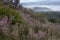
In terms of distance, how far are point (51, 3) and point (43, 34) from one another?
627 inches

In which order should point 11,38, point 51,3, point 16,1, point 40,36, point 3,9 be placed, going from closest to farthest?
point 11,38 < point 40,36 < point 3,9 < point 16,1 < point 51,3

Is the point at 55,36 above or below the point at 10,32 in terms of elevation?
below

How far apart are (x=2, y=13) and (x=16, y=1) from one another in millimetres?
4920

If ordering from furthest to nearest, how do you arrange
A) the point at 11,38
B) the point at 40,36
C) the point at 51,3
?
the point at 51,3, the point at 40,36, the point at 11,38

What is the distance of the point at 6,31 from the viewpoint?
7379mm

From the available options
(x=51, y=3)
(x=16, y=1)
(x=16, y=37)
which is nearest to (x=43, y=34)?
(x=16, y=37)

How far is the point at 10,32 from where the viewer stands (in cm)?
749

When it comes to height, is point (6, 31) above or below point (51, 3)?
above

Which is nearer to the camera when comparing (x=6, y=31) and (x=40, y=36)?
(x=6, y=31)

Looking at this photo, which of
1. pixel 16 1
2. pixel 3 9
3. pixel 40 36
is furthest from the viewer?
pixel 16 1

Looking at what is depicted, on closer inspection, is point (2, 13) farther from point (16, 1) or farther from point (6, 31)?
point (16, 1)

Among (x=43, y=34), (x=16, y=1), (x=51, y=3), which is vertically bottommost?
(x=51, y=3)

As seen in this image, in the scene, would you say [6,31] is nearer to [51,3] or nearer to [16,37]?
[16,37]

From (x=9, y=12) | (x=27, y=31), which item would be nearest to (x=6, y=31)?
(x=27, y=31)
